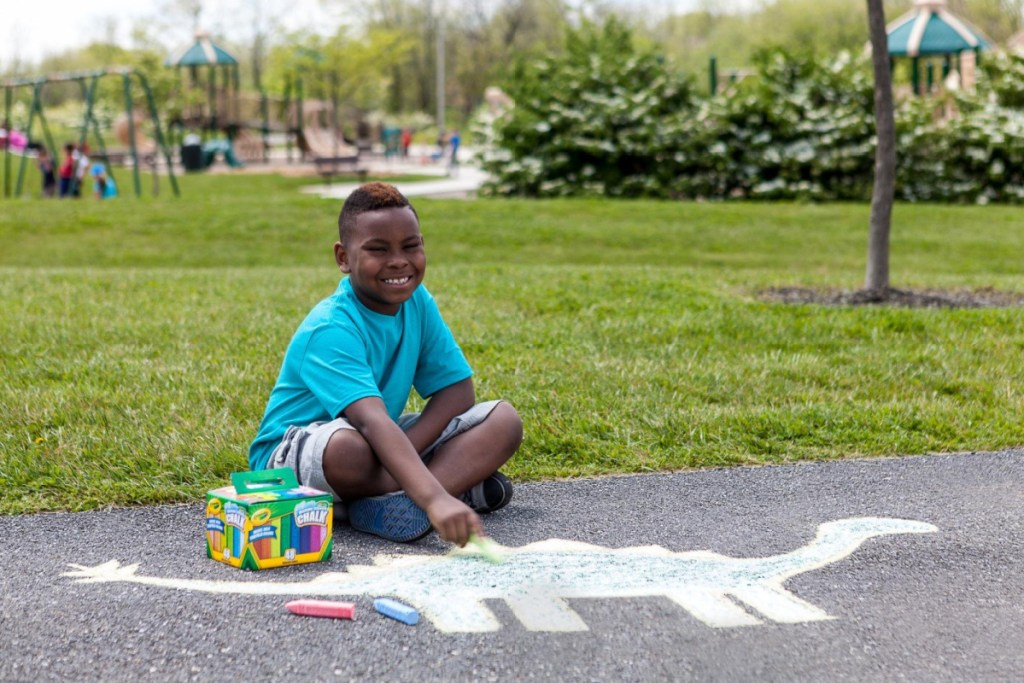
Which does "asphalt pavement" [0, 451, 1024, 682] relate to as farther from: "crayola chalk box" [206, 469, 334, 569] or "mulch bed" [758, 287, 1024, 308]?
"mulch bed" [758, 287, 1024, 308]

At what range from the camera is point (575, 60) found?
58.9 ft

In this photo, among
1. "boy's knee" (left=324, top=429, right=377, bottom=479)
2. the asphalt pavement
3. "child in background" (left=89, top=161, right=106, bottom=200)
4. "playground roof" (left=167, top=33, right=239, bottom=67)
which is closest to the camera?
the asphalt pavement

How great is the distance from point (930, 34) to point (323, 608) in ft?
79.7

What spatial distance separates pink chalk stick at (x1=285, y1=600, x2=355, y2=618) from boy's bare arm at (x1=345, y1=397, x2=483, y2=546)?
32 centimetres

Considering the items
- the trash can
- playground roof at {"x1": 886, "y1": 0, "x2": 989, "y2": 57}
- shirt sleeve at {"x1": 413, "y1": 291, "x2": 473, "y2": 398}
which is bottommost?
shirt sleeve at {"x1": 413, "y1": 291, "x2": 473, "y2": 398}

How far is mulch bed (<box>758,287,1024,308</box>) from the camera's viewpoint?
7.91 meters

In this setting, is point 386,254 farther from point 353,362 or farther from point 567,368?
point 567,368

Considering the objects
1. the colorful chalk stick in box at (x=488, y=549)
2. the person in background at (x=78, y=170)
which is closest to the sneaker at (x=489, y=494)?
the colorful chalk stick in box at (x=488, y=549)

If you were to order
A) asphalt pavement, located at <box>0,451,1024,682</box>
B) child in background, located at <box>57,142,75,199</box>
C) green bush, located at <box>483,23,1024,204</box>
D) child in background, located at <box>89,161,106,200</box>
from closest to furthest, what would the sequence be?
asphalt pavement, located at <box>0,451,1024,682</box> < green bush, located at <box>483,23,1024,204</box> < child in background, located at <box>89,161,106,200</box> < child in background, located at <box>57,142,75,199</box>

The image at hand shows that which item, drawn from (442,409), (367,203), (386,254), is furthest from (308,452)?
(367,203)

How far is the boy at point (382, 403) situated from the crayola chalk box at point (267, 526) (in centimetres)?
20

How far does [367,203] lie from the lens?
3580mm

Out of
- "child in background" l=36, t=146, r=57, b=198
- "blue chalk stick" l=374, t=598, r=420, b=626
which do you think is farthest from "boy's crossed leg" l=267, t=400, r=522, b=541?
"child in background" l=36, t=146, r=57, b=198

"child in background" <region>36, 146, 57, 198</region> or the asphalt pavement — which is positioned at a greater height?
"child in background" <region>36, 146, 57, 198</region>
